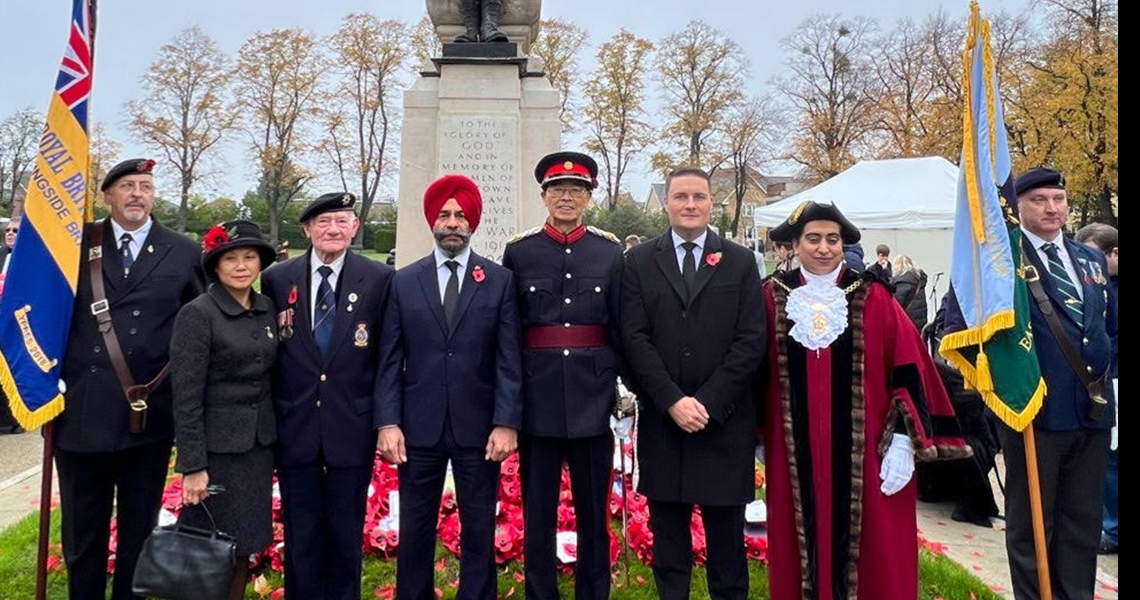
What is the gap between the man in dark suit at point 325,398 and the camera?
10.5 feet

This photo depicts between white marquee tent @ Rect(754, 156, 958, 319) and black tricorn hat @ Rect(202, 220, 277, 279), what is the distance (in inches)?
430

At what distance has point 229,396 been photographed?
303 centimetres

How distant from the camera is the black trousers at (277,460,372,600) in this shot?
3236 mm

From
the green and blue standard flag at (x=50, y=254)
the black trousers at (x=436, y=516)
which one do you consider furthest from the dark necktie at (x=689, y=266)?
the green and blue standard flag at (x=50, y=254)

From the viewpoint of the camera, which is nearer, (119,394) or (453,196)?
(119,394)

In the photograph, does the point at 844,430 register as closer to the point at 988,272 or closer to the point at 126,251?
the point at 988,272

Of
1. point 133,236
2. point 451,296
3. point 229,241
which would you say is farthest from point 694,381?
point 133,236

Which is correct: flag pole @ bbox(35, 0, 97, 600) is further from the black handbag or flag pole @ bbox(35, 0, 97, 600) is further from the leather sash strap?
the black handbag

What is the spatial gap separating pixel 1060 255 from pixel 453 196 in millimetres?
2866

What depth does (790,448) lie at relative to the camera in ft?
10.7

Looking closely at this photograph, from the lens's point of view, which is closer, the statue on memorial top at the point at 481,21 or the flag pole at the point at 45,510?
the flag pole at the point at 45,510

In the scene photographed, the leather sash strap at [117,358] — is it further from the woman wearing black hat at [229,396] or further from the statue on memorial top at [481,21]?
the statue on memorial top at [481,21]

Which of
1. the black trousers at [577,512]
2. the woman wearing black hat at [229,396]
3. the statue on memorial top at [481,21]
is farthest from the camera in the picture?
the statue on memorial top at [481,21]

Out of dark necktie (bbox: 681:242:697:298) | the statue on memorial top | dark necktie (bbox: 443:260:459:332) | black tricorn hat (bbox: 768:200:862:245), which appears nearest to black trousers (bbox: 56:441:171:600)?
dark necktie (bbox: 443:260:459:332)
